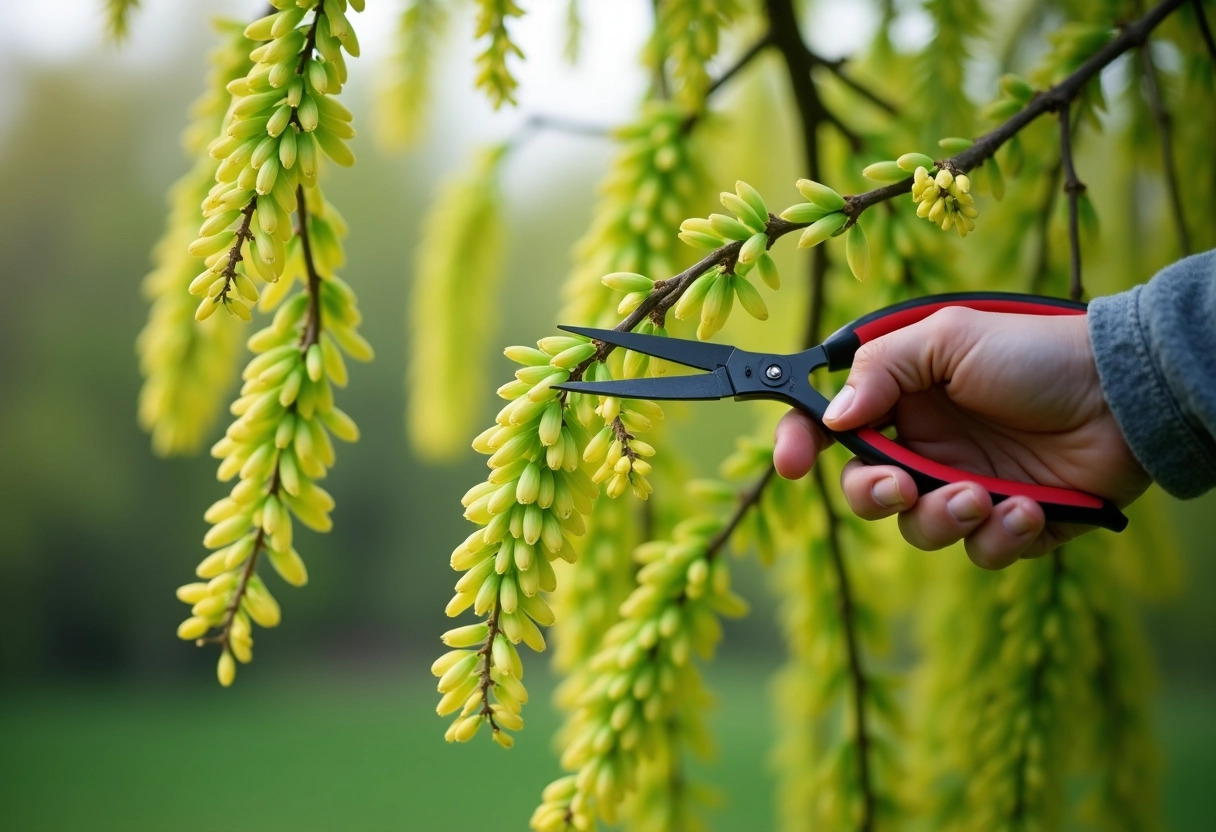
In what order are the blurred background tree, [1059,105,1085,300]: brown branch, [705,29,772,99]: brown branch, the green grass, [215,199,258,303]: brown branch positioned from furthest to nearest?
1. the green grass
2. the blurred background tree
3. [705,29,772,99]: brown branch
4. [1059,105,1085,300]: brown branch
5. [215,199,258,303]: brown branch

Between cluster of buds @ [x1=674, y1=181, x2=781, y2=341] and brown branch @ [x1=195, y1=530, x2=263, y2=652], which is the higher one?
cluster of buds @ [x1=674, y1=181, x2=781, y2=341]

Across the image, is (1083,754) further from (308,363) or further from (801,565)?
(308,363)

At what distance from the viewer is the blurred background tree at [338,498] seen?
0.99 m

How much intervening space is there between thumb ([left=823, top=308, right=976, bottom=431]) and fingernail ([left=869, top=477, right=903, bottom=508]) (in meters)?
0.03

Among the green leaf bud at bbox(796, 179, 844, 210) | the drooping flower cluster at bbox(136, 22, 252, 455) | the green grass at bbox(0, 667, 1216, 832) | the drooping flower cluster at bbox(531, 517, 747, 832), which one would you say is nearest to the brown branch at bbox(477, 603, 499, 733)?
the drooping flower cluster at bbox(531, 517, 747, 832)

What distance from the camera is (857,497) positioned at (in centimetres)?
40

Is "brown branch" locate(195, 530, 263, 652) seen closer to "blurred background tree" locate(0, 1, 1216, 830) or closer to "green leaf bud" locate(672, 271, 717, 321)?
"green leaf bud" locate(672, 271, 717, 321)

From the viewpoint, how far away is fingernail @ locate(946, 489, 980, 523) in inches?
15.2

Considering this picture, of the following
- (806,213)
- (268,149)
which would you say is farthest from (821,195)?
(268,149)

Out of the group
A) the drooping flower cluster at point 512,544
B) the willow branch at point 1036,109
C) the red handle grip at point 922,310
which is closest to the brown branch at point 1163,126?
the willow branch at point 1036,109

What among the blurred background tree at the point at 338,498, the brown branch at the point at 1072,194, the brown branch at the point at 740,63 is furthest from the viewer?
the blurred background tree at the point at 338,498

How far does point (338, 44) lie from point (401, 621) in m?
1.22

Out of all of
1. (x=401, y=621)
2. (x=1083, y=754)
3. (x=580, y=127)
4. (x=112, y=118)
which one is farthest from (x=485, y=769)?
(x=112, y=118)

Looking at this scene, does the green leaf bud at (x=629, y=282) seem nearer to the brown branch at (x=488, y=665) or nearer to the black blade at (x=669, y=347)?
the black blade at (x=669, y=347)
